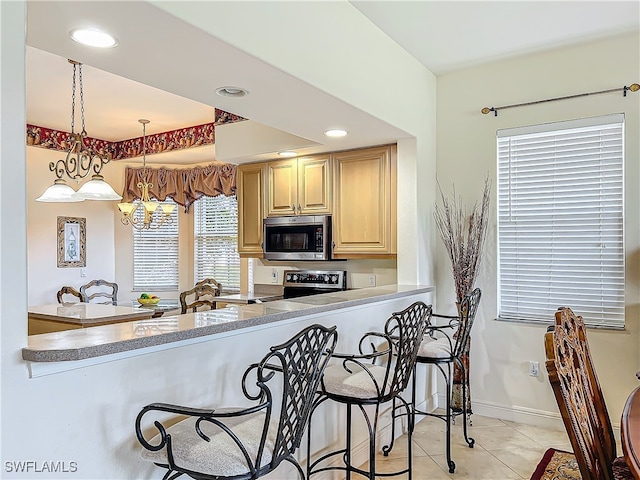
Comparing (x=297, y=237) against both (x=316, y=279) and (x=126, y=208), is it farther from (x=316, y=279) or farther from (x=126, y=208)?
(x=126, y=208)

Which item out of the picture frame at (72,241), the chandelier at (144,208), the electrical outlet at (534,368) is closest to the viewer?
the electrical outlet at (534,368)

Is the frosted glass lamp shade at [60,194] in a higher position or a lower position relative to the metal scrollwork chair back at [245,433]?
higher

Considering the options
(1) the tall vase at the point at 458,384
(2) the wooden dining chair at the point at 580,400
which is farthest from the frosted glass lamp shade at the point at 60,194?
(2) the wooden dining chair at the point at 580,400

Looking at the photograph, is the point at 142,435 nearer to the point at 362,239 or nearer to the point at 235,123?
the point at 362,239

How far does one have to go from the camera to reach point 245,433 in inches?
62.4

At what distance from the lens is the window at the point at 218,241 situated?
19.3 feet

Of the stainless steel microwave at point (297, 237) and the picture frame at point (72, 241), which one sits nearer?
the stainless steel microwave at point (297, 237)

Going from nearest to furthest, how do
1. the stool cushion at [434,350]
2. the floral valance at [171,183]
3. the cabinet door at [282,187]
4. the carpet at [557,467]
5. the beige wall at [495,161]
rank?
the carpet at [557,467]
the stool cushion at [434,350]
the beige wall at [495,161]
the cabinet door at [282,187]
the floral valance at [171,183]

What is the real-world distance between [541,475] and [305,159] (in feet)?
9.43

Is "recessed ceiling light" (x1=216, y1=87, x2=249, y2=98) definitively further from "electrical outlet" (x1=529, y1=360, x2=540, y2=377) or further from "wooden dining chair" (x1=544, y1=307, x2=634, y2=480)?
"electrical outlet" (x1=529, y1=360, x2=540, y2=377)

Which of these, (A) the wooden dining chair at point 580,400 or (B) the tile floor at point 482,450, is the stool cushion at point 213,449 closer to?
(A) the wooden dining chair at point 580,400

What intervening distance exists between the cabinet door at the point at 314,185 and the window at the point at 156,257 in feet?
8.83

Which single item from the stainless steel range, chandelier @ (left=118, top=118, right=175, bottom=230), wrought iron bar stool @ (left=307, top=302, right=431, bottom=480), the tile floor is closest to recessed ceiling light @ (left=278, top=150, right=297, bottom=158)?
the stainless steel range

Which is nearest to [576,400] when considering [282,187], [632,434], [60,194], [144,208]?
[632,434]
